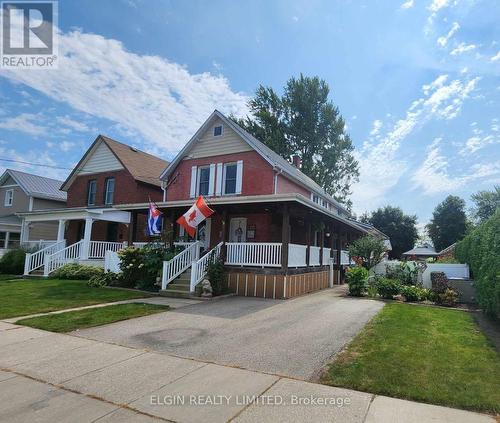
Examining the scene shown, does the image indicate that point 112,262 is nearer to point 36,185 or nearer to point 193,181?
point 193,181

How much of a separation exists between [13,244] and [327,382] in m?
28.6

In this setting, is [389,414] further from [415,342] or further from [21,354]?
[21,354]

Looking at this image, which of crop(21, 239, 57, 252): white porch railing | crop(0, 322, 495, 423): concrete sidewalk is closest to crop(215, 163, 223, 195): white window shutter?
crop(21, 239, 57, 252): white porch railing

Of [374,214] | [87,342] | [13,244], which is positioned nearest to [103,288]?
[87,342]

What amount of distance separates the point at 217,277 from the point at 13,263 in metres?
13.8

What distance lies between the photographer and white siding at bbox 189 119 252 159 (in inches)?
722

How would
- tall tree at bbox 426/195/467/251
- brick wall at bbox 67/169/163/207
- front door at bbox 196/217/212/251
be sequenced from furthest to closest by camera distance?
tall tree at bbox 426/195/467/251
brick wall at bbox 67/169/163/207
front door at bbox 196/217/212/251

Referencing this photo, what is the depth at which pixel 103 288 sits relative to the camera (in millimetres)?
14609

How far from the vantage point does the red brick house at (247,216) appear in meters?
13.4

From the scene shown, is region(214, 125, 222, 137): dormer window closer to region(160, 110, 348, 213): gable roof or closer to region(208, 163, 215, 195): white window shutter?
region(160, 110, 348, 213): gable roof

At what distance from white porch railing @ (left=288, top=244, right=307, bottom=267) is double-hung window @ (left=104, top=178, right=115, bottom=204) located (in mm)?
14476

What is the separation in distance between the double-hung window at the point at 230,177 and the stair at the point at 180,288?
17.6 ft

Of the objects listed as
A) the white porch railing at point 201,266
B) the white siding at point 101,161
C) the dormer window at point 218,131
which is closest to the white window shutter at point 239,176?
the dormer window at point 218,131

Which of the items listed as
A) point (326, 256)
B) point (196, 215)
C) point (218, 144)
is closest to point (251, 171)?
point (218, 144)
